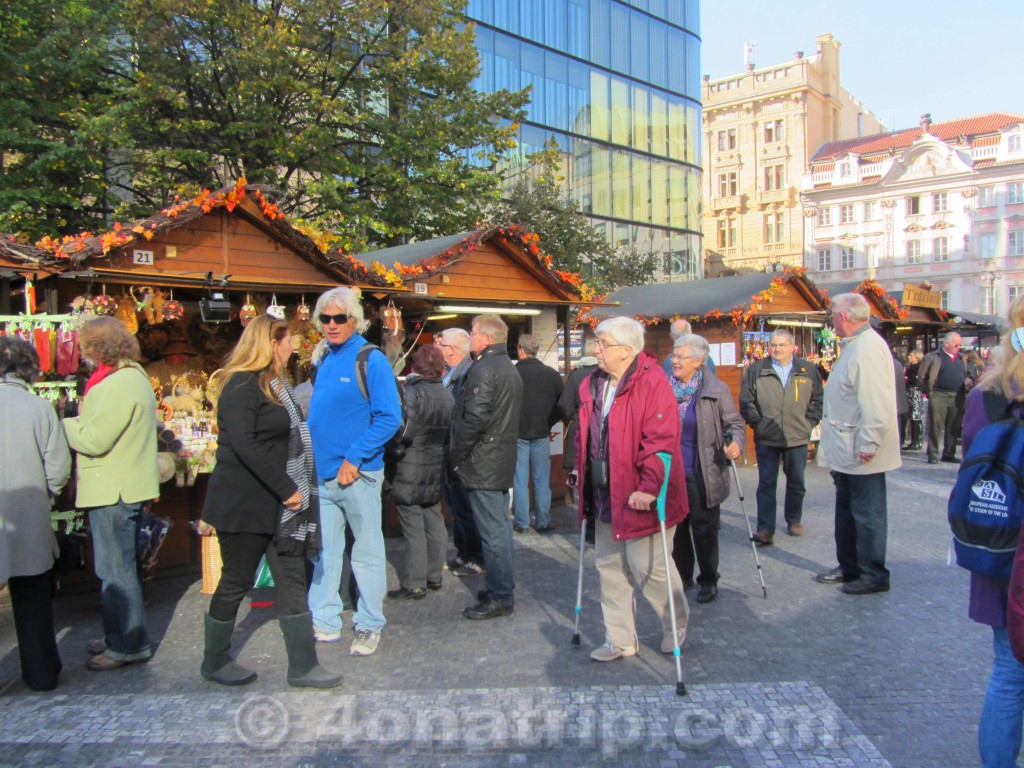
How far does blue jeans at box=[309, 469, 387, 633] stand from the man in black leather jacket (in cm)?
67

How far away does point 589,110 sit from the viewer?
29.9m

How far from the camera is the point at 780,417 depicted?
683cm

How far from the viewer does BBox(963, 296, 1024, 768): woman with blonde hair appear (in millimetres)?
2631

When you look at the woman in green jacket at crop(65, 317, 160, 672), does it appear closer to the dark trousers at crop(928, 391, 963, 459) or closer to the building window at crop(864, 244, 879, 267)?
the dark trousers at crop(928, 391, 963, 459)

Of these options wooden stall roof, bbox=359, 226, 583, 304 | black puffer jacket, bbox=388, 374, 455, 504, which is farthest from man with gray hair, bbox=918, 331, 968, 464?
black puffer jacket, bbox=388, 374, 455, 504

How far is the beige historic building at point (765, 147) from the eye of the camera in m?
60.8

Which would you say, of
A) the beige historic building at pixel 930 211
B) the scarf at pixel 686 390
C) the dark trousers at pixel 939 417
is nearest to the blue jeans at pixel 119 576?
the scarf at pixel 686 390

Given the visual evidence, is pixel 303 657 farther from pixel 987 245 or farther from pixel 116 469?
pixel 987 245

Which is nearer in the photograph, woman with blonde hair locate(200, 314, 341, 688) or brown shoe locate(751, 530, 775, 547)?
woman with blonde hair locate(200, 314, 341, 688)

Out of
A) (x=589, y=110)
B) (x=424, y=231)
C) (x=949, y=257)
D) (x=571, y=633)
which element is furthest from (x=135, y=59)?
(x=949, y=257)

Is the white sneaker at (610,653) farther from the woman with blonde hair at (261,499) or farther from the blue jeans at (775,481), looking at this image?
the blue jeans at (775,481)

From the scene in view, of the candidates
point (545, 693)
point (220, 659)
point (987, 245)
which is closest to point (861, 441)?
point (545, 693)

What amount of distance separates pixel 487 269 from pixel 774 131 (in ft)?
199

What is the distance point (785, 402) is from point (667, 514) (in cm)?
320
